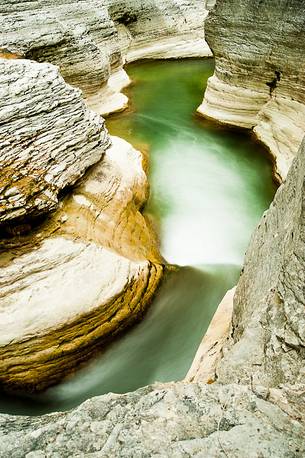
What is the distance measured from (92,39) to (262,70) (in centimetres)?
565

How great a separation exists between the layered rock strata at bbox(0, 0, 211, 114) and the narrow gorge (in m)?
0.06

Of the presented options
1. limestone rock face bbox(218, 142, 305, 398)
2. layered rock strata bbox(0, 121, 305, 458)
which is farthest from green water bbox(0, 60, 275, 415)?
layered rock strata bbox(0, 121, 305, 458)

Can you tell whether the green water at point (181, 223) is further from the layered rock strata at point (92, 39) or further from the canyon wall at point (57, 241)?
the layered rock strata at point (92, 39)

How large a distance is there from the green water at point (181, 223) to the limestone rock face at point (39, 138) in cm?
210

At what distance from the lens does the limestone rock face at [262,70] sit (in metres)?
7.75

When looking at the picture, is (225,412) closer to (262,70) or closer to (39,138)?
(39,138)

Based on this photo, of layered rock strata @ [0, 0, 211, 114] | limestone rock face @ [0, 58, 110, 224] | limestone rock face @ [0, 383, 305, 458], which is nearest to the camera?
limestone rock face @ [0, 383, 305, 458]

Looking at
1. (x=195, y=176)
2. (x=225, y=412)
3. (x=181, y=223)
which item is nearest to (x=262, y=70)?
(x=195, y=176)

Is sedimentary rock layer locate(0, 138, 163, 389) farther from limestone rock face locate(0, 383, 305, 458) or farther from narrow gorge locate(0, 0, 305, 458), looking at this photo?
limestone rock face locate(0, 383, 305, 458)

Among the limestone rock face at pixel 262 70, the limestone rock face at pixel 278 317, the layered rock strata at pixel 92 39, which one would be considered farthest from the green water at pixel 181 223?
the limestone rock face at pixel 278 317

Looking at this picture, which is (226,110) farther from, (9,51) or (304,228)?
(304,228)

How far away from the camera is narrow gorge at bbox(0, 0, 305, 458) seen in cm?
220

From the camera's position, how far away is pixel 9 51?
9.38m

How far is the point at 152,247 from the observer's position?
6.27 m
